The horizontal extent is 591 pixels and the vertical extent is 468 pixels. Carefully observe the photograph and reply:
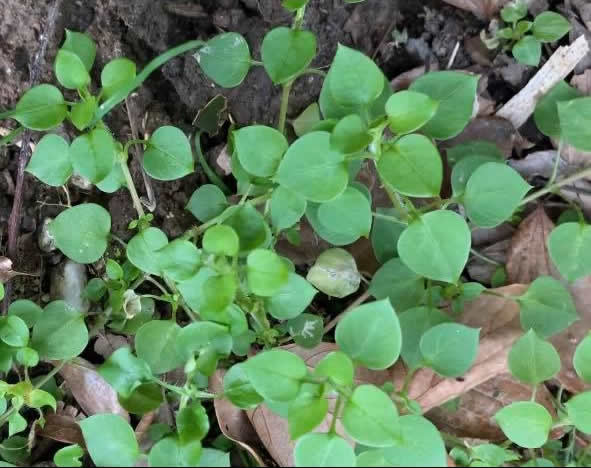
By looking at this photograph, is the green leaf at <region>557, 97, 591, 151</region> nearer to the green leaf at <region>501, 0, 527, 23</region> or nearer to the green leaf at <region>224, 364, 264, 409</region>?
the green leaf at <region>501, 0, 527, 23</region>

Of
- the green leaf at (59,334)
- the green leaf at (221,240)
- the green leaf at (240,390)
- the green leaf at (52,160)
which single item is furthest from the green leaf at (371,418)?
the green leaf at (52,160)

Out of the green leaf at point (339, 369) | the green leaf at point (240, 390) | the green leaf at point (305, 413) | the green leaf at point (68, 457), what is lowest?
the green leaf at point (68, 457)

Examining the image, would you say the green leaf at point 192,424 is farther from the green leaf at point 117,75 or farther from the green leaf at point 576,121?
the green leaf at point 576,121

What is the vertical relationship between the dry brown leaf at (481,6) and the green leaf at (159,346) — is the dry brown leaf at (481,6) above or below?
above

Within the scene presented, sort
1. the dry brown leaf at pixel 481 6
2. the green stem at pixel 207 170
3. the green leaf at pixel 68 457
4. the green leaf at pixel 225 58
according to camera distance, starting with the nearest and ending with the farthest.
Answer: the green leaf at pixel 68 457 < the green leaf at pixel 225 58 < the green stem at pixel 207 170 < the dry brown leaf at pixel 481 6

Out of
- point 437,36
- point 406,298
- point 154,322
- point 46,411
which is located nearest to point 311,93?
point 437,36
